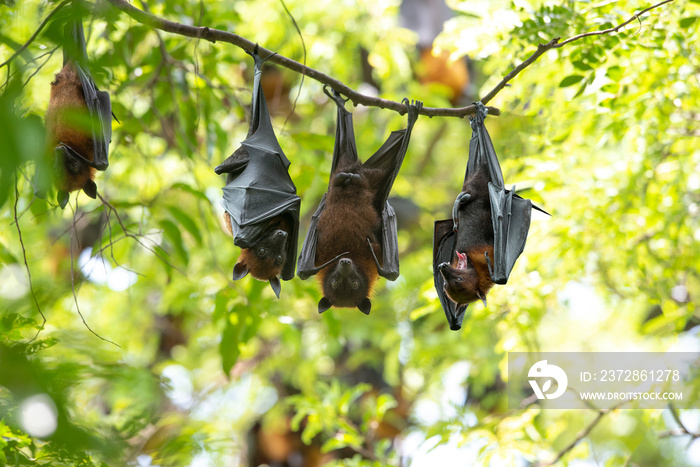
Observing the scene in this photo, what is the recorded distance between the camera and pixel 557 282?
670 centimetres

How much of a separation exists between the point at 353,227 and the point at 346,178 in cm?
43

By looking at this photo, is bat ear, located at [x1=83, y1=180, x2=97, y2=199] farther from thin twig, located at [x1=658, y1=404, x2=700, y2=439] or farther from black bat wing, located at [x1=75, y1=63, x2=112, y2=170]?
thin twig, located at [x1=658, y1=404, x2=700, y2=439]

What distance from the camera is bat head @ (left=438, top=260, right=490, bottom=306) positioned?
4055 millimetres

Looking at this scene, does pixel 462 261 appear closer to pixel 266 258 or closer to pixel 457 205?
pixel 457 205

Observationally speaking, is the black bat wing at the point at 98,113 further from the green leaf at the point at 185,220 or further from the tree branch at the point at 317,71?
the green leaf at the point at 185,220

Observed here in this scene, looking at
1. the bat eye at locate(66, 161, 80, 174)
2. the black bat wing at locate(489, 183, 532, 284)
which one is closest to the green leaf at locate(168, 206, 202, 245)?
the bat eye at locate(66, 161, 80, 174)

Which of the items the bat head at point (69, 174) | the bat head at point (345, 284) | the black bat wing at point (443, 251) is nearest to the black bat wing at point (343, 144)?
the bat head at point (345, 284)

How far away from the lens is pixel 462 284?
4.06 meters

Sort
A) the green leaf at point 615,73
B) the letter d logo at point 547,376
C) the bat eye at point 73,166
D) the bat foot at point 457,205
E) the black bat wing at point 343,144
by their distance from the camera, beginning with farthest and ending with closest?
1. the letter d logo at point 547,376
2. the black bat wing at point 343,144
3. the green leaf at point 615,73
4. the bat foot at point 457,205
5. the bat eye at point 73,166

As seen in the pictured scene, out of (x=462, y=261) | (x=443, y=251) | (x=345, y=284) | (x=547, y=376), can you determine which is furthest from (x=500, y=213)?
(x=547, y=376)

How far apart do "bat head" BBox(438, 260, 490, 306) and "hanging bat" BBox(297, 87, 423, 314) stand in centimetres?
49

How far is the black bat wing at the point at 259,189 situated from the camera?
4332mm

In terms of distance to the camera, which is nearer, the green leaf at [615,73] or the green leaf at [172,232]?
the green leaf at [615,73]

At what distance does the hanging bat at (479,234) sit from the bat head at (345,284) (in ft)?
1.96
